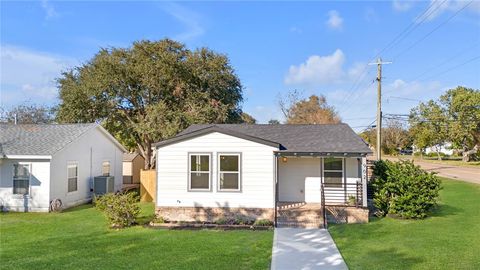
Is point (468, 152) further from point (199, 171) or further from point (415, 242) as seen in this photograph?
point (199, 171)

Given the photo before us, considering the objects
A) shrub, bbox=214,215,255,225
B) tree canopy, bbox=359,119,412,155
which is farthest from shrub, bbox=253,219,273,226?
tree canopy, bbox=359,119,412,155

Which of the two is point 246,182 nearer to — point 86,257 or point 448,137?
point 86,257

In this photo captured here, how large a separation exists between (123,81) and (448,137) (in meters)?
46.4

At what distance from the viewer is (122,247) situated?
920 cm

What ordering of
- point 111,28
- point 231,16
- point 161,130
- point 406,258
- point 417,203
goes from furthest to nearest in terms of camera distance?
point 161,130 → point 111,28 → point 231,16 → point 417,203 → point 406,258

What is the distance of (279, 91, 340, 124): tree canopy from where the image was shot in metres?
49.4

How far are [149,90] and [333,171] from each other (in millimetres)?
16517

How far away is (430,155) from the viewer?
7862cm

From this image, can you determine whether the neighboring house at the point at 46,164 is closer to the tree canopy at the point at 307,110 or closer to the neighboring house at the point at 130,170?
the neighboring house at the point at 130,170

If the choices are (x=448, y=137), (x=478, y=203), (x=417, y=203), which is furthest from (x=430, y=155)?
(x=417, y=203)

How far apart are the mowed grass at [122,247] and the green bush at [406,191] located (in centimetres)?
510

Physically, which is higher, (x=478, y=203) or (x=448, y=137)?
(x=448, y=137)

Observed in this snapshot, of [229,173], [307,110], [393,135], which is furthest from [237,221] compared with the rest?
[393,135]

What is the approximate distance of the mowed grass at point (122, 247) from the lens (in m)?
7.75
